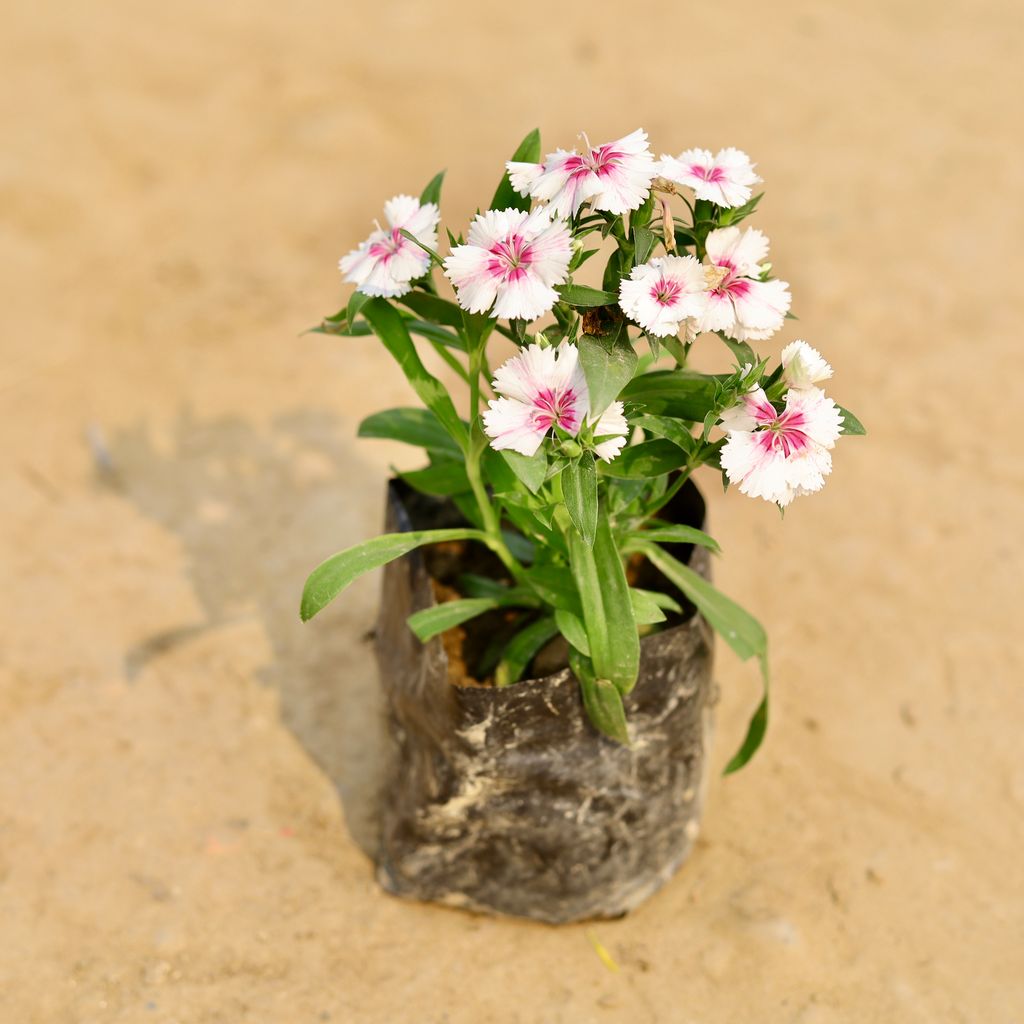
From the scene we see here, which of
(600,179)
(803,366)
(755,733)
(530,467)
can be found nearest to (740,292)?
(803,366)

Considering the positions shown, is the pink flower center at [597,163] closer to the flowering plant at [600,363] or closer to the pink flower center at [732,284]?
the flowering plant at [600,363]

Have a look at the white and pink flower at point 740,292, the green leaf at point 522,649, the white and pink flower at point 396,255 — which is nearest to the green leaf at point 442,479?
the green leaf at point 522,649

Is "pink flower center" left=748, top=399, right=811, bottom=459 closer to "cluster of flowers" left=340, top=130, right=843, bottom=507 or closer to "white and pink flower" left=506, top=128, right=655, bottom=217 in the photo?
"cluster of flowers" left=340, top=130, right=843, bottom=507

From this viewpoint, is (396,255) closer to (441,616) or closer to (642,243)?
(642,243)

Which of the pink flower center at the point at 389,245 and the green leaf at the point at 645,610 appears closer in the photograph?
the pink flower center at the point at 389,245

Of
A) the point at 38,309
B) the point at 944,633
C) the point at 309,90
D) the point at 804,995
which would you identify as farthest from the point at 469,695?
the point at 309,90

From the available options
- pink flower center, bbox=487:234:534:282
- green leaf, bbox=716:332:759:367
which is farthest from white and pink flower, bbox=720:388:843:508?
pink flower center, bbox=487:234:534:282
